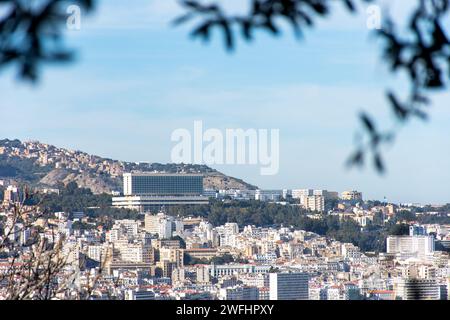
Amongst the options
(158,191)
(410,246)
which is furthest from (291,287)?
Result: (158,191)

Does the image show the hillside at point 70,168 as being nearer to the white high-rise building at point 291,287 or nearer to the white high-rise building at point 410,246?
the white high-rise building at point 410,246

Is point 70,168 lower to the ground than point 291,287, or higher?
higher

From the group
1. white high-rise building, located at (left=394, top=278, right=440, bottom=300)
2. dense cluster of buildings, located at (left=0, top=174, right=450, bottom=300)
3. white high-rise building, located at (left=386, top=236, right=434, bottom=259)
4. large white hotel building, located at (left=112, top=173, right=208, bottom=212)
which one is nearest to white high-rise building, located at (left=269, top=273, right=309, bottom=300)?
dense cluster of buildings, located at (left=0, top=174, right=450, bottom=300)

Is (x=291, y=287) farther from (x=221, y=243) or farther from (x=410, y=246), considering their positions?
(x=221, y=243)

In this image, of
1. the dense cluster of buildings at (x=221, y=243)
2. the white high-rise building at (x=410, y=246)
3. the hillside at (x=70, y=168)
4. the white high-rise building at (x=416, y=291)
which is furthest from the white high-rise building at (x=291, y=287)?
the hillside at (x=70, y=168)
